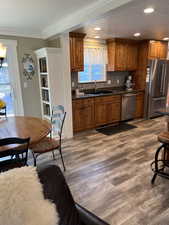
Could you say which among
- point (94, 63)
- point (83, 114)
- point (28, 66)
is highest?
point (94, 63)

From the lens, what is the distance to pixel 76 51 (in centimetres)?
400

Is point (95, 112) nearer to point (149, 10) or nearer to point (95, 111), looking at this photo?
point (95, 111)

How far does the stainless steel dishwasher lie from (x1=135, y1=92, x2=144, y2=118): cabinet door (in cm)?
16

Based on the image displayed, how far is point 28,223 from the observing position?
0.80m

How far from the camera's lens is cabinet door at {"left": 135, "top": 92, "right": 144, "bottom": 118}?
5.16 meters

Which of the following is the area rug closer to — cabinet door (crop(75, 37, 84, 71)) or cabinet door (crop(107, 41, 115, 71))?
cabinet door (crop(75, 37, 84, 71))

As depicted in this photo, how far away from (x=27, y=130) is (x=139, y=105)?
13.1 feet

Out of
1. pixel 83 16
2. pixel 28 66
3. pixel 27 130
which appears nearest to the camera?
pixel 27 130

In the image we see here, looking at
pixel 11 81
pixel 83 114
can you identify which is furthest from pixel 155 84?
pixel 11 81

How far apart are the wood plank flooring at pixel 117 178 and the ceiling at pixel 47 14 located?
2.29 m

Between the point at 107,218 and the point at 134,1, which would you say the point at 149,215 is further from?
the point at 134,1

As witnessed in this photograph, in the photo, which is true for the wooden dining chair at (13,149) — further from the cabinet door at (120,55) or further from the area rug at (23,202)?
the cabinet door at (120,55)

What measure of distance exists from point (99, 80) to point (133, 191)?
3.53 metres

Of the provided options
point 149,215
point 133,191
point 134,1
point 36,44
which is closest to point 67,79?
point 36,44
